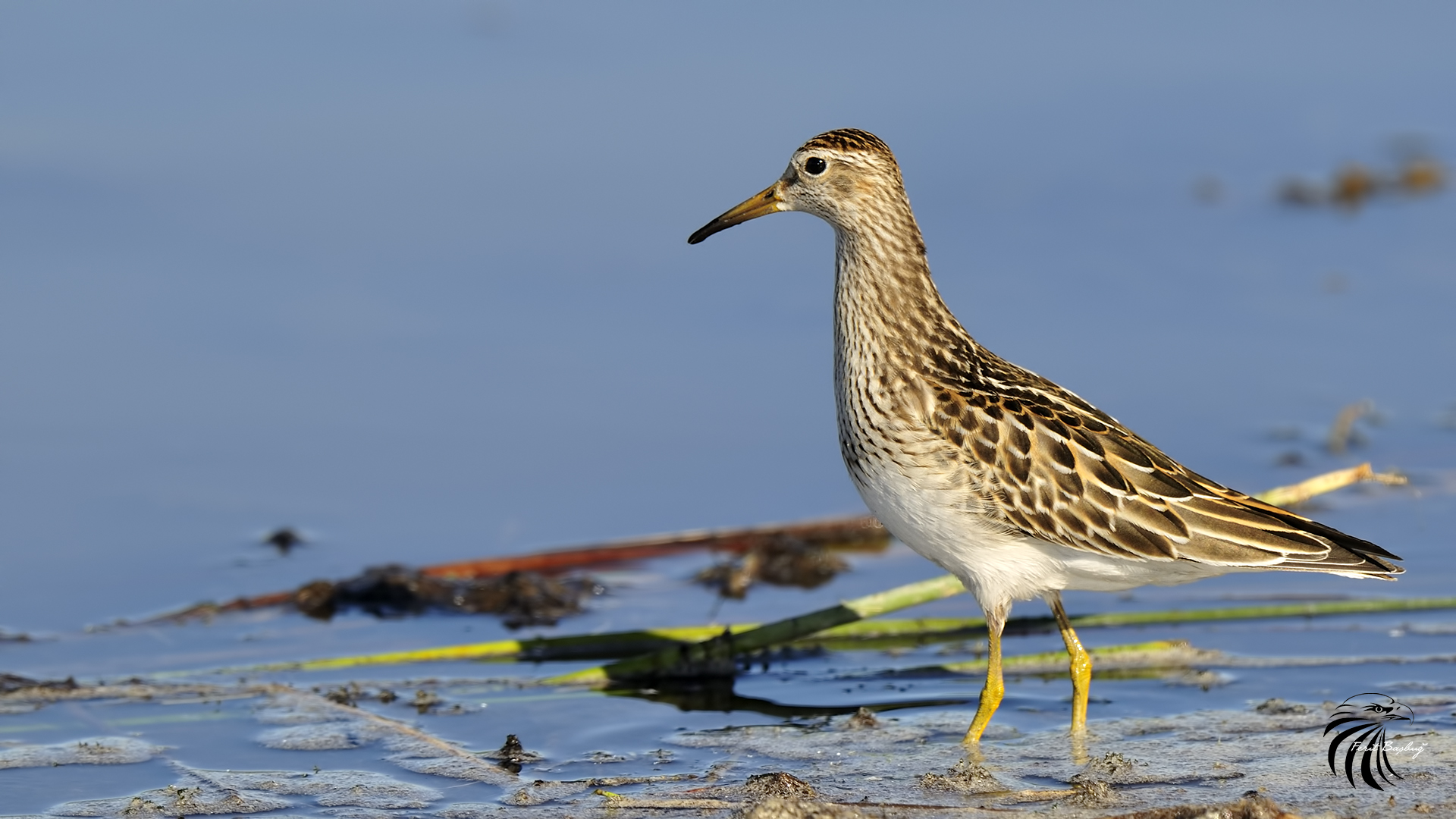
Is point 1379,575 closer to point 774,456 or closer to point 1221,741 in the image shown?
point 1221,741

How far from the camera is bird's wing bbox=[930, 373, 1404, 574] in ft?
22.0

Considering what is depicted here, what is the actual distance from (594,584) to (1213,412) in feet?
12.2

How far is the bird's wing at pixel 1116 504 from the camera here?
671 cm

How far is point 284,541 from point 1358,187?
7812mm

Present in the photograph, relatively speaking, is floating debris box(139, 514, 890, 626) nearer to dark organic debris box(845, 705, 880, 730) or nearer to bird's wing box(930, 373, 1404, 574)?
dark organic debris box(845, 705, 880, 730)

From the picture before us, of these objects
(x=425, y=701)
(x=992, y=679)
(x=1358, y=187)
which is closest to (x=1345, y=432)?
(x=1358, y=187)

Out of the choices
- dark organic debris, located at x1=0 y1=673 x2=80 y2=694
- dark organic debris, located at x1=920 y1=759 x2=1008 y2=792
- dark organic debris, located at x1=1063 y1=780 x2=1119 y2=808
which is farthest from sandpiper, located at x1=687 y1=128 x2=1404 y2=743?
dark organic debris, located at x1=0 y1=673 x2=80 y2=694

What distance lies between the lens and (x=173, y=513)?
969 centimetres

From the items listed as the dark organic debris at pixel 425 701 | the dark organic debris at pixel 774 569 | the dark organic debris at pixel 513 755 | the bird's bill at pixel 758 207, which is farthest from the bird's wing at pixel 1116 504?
the dark organic debris at pixel 774 569

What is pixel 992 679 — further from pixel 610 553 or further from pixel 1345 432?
pixel 1345 432

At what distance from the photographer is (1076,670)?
23.2 feet

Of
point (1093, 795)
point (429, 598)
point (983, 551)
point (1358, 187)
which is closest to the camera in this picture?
point (1093, 795)

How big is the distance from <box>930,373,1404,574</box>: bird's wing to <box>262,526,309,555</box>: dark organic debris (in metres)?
3.95

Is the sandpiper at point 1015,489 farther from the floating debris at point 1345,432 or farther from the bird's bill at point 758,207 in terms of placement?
the floating debris at point 1345,432
